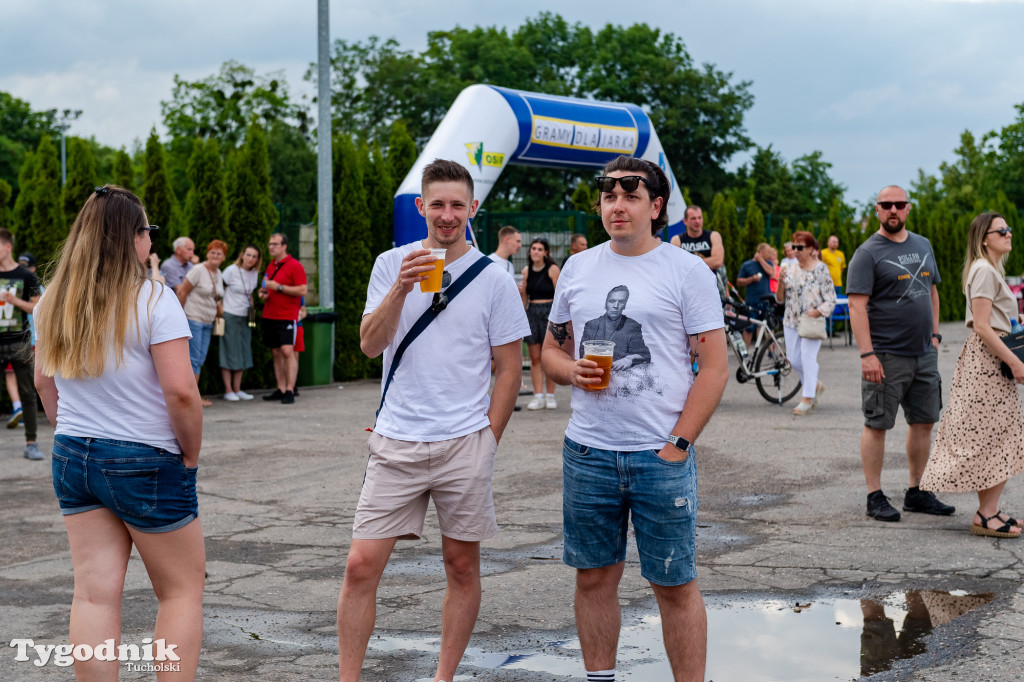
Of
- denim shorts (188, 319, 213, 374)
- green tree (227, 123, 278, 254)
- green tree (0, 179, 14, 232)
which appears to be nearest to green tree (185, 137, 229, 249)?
green tree (227, 123, 278, 254)

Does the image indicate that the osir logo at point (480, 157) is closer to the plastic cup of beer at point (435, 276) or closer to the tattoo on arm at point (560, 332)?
the tattoo on arm at point (560, 332)

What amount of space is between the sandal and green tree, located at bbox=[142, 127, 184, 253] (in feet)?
37.8

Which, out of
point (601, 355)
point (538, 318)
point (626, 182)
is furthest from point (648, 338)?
point (538, 318)

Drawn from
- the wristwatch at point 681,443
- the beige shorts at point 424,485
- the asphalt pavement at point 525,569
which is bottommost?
the asphalt pavement at point 525,569

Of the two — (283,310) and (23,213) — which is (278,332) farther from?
(23,213)

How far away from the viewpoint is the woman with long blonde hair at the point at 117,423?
348 centimetres

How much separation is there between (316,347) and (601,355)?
502 inches

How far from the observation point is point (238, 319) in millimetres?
14445

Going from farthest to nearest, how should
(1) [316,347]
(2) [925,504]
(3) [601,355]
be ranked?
(1) [316,347]
(2) [925,504]
(3) [601,355]

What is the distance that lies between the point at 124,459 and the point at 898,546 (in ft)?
14.5

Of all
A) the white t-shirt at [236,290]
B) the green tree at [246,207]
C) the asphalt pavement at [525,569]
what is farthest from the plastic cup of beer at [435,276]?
the green tree at [246,207]

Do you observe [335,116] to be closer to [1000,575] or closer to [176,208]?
[176,208]

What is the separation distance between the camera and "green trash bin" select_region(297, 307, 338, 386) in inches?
629

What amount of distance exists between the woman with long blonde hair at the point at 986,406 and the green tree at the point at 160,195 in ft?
36.9
